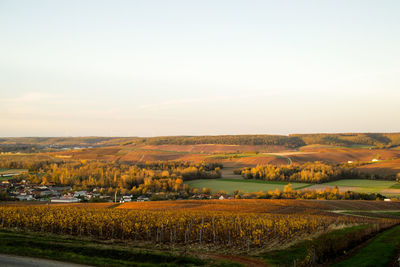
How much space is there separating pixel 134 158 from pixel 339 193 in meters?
103

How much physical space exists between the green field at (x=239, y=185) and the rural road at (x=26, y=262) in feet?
236

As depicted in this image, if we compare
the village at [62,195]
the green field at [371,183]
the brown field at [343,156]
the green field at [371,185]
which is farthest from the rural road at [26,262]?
the brown field at [343,156]

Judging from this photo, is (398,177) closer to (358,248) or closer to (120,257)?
(358,248)

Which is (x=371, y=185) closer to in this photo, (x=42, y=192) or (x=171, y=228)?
(x=171, y=228)

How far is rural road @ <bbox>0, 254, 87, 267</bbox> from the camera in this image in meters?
18.8

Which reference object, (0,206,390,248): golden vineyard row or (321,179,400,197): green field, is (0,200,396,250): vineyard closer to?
(0,206,390,248): golden vineyard row

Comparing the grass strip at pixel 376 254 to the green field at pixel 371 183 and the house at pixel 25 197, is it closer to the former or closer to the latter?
the green field at pixel 371 183

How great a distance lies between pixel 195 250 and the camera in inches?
1043

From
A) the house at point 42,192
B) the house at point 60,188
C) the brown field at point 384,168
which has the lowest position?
the house at point 60,188

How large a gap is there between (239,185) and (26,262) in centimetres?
8266

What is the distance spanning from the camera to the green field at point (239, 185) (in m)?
92.8

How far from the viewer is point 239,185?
323ft

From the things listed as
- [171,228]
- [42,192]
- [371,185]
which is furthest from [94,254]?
[371,185]

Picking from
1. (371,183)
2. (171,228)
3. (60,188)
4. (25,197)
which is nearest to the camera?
(171,228)
